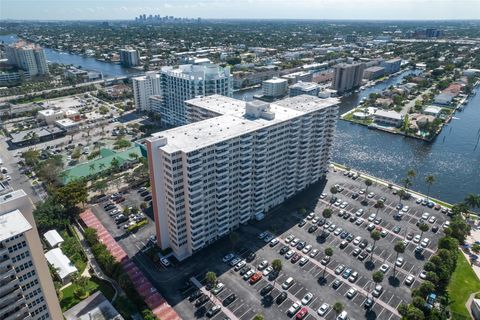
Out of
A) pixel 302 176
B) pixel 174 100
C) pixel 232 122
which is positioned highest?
pixel 232 122

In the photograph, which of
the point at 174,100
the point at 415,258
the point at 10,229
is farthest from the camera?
the point at 174,100

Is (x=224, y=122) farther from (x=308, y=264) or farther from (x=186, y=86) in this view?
(x=186, y=86)

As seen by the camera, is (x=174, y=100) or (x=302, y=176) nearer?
(x=302, y=176)

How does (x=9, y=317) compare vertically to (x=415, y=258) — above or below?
above

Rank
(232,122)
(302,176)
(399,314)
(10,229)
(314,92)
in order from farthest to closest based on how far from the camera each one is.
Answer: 1. (314,92)
2. (302,176)
3. (232,122)
4. (399,314)
5. (10,229)

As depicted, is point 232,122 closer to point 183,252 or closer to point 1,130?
point 183,252

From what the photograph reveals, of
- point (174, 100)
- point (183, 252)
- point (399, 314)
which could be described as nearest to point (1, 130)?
point (174, 100)

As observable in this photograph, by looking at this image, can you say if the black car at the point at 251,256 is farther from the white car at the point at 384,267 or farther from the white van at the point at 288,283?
the white car at the point at 384,267
